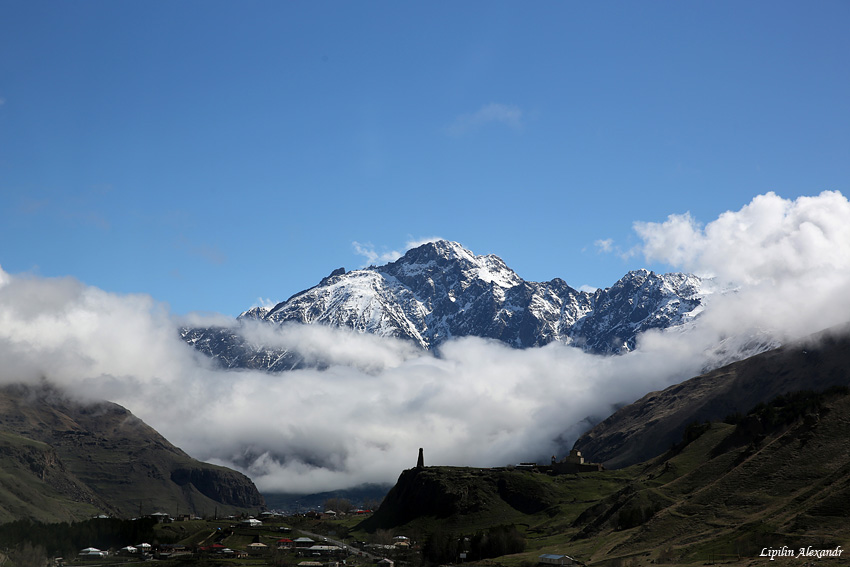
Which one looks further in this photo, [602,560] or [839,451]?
[839,451]

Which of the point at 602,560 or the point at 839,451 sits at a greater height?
the point at 839,451

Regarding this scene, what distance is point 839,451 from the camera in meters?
196

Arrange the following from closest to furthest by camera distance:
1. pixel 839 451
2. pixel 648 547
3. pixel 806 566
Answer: pixel 806 566 → pixel 648 547 → pixel 839 451

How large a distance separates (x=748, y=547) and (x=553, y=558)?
4239cm

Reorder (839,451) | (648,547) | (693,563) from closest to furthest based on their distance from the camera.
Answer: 1. (693,563)
2. (648,547)
3. (839,451)

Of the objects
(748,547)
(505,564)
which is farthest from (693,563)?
(505,564)

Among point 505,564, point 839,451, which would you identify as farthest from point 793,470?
point 505,564

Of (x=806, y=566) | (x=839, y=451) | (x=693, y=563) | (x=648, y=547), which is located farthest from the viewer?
(x=839, y=451)

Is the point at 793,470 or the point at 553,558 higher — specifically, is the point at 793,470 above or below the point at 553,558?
above

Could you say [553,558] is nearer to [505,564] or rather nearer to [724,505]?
[505,564]

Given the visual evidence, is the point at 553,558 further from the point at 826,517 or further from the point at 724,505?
the point at 826,517

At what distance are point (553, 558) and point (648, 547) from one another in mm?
19912

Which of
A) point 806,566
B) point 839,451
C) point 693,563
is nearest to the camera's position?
point 806,566

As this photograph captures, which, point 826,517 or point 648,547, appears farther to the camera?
point 648,547
